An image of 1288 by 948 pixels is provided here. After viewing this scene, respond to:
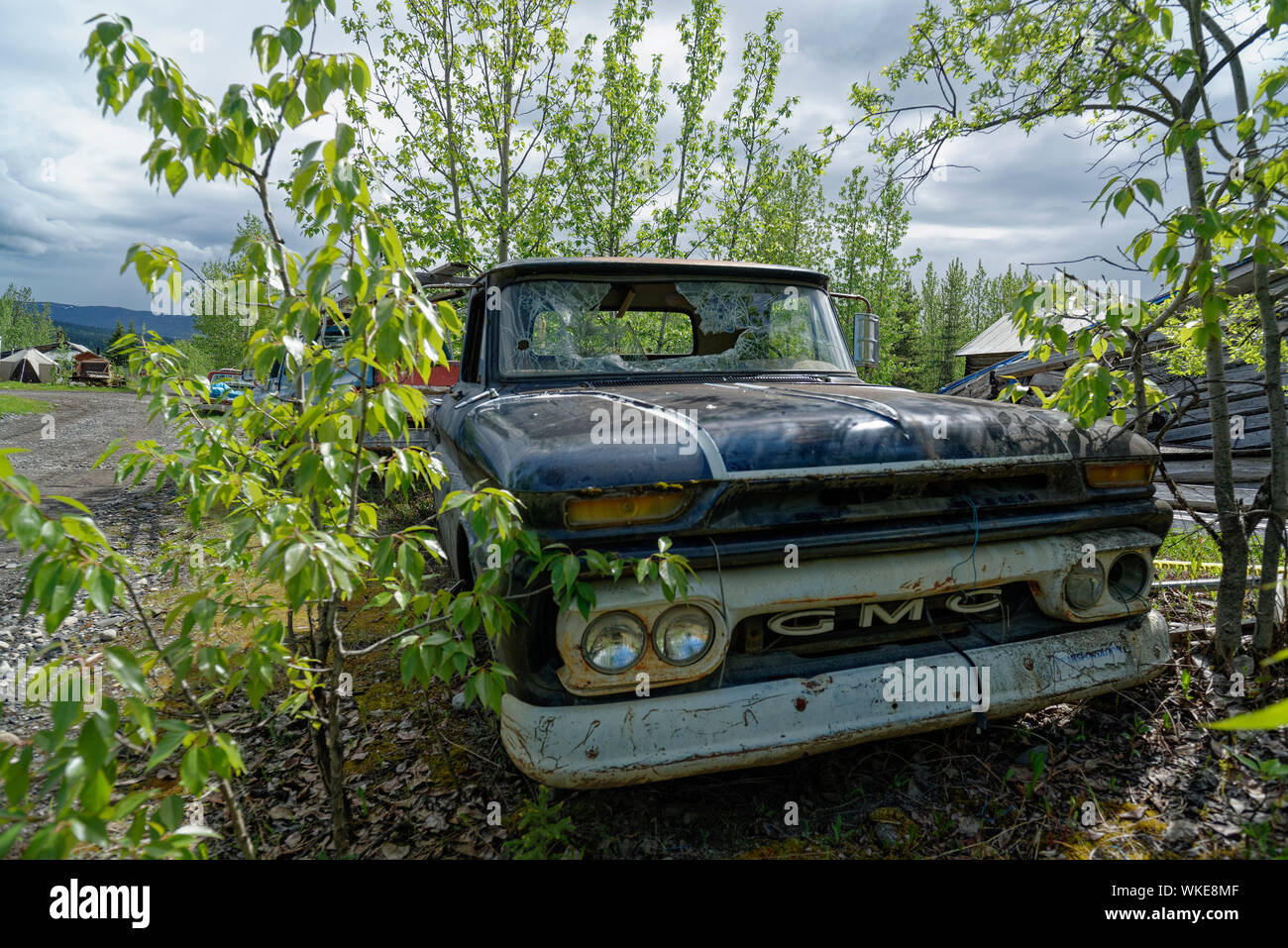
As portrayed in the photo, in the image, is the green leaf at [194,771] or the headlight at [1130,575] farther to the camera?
the headlight at [1130,575]

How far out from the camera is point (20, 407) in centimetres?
1939

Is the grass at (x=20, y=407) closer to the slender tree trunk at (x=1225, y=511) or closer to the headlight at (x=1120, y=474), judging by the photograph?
the headlight at (x=1120, y=474)

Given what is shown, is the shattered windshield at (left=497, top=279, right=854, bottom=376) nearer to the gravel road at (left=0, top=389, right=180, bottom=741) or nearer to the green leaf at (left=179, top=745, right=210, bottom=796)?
the gravel road at (left=0, top=389, right=180, bottom=741)

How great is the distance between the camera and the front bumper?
1896 millimetres

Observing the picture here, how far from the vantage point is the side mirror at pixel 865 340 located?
153 inches

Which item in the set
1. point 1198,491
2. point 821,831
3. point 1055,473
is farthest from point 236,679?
point 1198,491

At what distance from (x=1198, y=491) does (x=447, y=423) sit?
762cm

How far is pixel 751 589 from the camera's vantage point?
6.77 ft

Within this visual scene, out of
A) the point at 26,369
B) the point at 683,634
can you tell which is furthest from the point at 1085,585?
the point at 26,369

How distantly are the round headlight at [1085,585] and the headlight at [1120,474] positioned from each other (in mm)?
307

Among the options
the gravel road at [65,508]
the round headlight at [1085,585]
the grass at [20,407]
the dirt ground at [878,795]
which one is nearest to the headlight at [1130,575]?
the round headlight at [1085,585]

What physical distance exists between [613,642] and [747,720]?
0.46 m

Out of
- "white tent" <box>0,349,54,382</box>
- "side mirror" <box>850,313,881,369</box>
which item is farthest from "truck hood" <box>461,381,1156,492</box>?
"white tent" <box>0,349,54,382</box>
